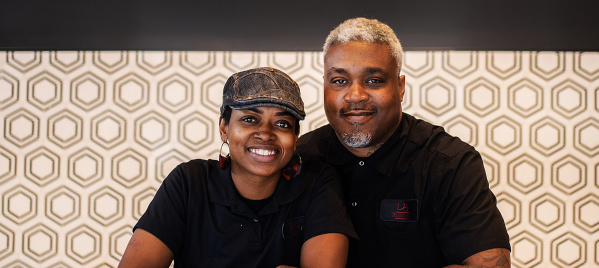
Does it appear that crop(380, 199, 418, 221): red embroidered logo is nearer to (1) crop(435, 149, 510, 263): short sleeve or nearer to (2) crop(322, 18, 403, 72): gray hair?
(1) crop(435, 149, 510, 263): short sleeve

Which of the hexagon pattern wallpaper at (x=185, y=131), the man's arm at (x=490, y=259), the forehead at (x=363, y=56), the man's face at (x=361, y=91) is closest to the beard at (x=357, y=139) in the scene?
the man's face at (x=361, y=91)

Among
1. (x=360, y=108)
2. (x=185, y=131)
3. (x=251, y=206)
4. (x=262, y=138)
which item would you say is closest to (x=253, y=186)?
(x=251, y=206)

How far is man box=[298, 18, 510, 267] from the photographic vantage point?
155 cm

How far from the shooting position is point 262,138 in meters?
1.39

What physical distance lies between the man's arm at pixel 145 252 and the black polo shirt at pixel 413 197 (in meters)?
0.64

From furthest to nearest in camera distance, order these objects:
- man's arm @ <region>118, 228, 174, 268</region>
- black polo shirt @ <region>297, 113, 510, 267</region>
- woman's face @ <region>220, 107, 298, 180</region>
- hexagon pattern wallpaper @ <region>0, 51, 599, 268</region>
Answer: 1. hexagon pattern wallpaper @ <region>0, 51, 599, 268</region>
2. black polo shirt @ <region>297, 113, 510, 267</region>
3. woman's face @ <region>220, 107, 298, 180</region>
4. man's arm @ <region>118, 228, 174, 268</region>

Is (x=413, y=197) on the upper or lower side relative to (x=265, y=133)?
lower

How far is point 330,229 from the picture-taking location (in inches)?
53.3

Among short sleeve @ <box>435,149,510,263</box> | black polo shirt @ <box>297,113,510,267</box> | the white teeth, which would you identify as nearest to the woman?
the white teeth

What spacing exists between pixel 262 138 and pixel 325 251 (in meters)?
0.37

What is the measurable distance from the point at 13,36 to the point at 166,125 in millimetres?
846

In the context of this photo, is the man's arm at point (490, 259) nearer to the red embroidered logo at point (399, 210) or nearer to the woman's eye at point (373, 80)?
the red embroidered logo at point (399, 210)

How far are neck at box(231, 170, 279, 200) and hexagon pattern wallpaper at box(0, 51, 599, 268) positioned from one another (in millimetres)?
871

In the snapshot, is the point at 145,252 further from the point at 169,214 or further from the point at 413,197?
the point at 413,197
